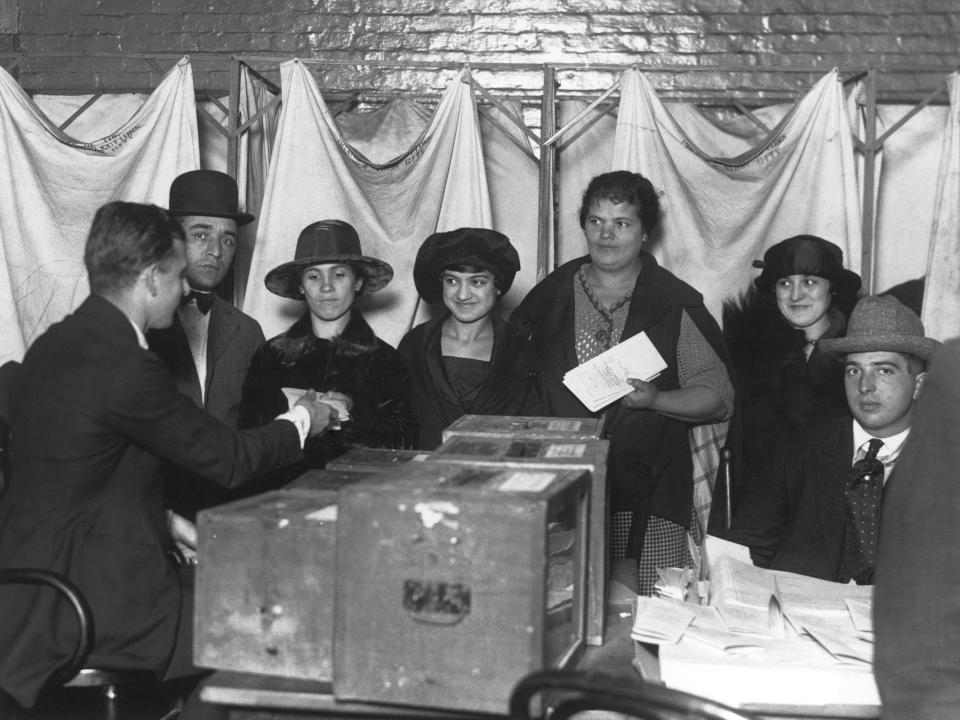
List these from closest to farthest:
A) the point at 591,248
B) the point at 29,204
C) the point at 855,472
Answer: the point at 855,472
the point at 591,248
the point at 29,204

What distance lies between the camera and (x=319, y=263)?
13.3ft

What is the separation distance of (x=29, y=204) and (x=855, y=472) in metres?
3.82

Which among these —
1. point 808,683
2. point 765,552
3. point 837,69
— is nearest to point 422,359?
point 765,552

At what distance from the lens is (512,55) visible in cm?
636

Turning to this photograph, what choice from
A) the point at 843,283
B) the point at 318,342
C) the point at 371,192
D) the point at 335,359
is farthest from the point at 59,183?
the point at 843,283

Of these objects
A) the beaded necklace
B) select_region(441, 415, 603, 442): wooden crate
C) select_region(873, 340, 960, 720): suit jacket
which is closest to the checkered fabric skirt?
the beaded necklace

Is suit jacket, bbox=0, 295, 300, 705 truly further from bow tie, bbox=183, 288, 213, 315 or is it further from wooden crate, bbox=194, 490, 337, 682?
bow tie, bbox=183, 288, 213, 315

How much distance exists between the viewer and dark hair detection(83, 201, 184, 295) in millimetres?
2541

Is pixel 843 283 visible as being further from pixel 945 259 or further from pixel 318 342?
pixel 318 342

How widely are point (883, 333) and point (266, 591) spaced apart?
2.13 m

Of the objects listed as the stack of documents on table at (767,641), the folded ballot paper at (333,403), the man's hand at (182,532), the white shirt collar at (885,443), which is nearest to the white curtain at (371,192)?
the man's hand at (182,532)

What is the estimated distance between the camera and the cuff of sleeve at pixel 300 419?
2.73 meters

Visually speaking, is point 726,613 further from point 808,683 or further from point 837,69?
point 837,69

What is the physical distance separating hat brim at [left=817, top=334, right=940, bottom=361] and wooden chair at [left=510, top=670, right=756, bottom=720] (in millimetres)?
1857
